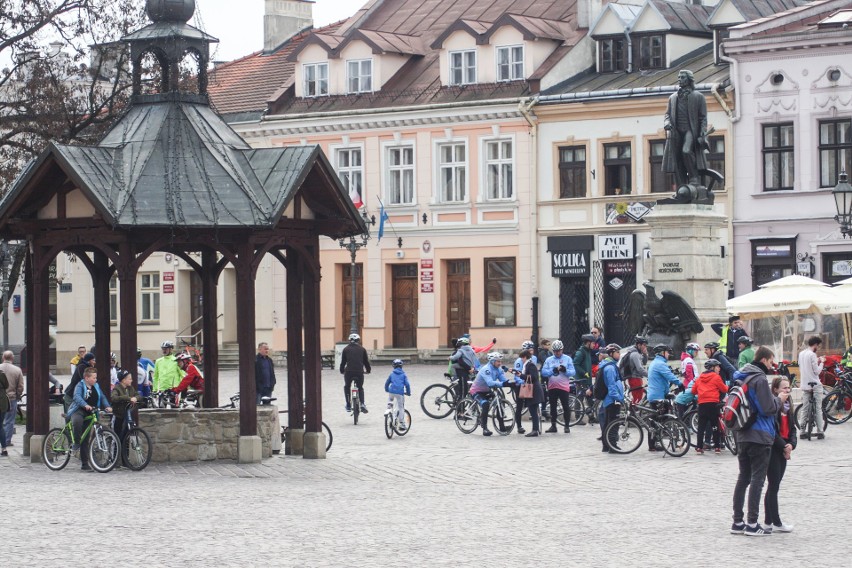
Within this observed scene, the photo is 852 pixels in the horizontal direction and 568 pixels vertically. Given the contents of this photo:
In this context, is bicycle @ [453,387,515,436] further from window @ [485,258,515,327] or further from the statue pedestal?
window @ [485,258,515,327]

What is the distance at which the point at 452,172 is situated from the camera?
5462 centimetres

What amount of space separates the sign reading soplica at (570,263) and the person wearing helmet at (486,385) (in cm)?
2198

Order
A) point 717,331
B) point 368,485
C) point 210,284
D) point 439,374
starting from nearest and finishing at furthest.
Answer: point 368,485 < point 210,284 < point 717,331 < point 439,374

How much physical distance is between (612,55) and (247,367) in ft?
102

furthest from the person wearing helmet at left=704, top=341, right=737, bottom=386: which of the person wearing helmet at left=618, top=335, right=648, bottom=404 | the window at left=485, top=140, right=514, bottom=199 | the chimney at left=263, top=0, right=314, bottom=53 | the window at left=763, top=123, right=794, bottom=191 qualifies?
the chimney at left=263, top=0, right=314, bottom=53

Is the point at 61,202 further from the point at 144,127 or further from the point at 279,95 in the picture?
the point at 279,95

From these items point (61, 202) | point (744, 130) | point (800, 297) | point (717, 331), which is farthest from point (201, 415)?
point (744, 130)

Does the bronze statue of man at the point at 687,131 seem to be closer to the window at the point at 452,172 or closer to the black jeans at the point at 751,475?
the black jeans at the point at 751,475

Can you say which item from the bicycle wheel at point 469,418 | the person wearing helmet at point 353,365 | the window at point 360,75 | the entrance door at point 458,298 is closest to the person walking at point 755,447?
the bicycle wheel at point 469,418

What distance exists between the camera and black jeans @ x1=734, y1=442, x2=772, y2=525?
1642cm

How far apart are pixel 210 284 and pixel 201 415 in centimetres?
339

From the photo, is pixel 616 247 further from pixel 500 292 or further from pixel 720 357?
pixel 720 357

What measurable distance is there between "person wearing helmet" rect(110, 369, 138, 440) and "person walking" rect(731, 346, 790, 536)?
9737 mm

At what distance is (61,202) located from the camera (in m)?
24.4
